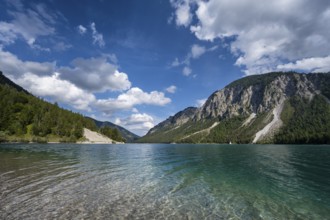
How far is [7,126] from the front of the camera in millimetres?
166750

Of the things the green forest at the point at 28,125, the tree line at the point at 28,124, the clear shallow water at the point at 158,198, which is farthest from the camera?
the tree line at the point at 28,124

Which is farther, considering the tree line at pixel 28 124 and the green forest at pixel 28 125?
the tree line at pixel 28 124

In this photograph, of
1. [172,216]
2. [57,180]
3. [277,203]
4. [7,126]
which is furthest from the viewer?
[7,126]

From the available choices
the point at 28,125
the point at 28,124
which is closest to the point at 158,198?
the point at 28,125

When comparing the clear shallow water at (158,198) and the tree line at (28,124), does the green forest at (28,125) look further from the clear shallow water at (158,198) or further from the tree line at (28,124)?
the clear shallow water at (158,198)

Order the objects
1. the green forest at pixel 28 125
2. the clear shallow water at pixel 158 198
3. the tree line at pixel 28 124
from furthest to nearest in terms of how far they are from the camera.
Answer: the tree line at pixel 28 124 < the green forest at pixel 28 125 < the clear shallow water at pixel 158 198

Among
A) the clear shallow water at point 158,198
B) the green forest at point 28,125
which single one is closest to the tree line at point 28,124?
the green forest at point 28,125

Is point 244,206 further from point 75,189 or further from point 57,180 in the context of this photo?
point 57,180

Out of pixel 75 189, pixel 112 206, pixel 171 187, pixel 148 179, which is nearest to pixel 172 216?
pixel 112 206

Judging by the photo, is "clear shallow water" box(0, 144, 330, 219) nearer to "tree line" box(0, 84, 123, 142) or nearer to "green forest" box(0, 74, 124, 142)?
"green forest" box(0, 74, 124, 142)

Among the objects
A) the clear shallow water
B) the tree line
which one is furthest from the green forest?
the clear shallow water

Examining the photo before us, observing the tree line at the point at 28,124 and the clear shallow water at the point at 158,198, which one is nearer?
the clear shallow water at the point at 158,198

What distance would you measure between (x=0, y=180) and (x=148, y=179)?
1703 centimetres

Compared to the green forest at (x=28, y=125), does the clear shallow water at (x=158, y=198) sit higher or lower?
lower
